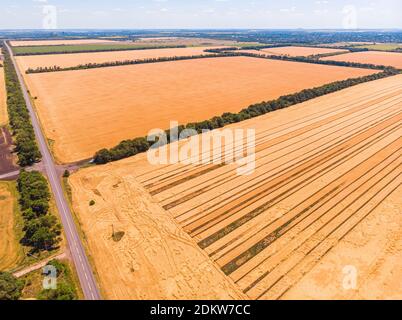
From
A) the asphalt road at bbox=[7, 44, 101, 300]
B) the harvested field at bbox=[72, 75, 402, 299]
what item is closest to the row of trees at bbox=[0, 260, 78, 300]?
the asphalt road at bbox=[7, 44, 101, 300]

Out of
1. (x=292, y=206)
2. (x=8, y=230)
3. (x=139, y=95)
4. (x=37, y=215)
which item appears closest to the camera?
(x=8, y=230)

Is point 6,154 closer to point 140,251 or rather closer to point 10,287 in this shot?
point 10,287

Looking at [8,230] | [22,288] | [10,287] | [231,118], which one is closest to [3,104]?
[8,230]

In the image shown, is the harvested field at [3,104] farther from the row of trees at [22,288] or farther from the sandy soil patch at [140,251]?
the row of trees at [22,288]

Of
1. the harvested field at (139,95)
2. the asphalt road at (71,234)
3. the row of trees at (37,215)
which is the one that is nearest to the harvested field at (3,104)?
the harvested field at (139,95)

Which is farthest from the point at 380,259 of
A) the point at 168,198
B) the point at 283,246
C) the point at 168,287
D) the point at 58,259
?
the point at 58,259

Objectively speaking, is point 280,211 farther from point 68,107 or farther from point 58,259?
point 68,107
